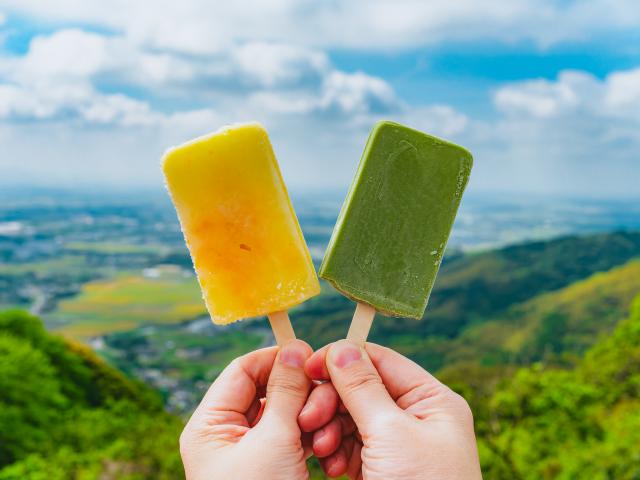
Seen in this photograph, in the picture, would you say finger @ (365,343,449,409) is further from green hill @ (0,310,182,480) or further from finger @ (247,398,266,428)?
green hill @ (0,310,182,480)

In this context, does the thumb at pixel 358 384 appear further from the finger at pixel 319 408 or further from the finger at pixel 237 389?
the finger at pixel 237 389

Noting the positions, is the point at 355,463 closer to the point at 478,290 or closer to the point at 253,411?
the point at 253,411

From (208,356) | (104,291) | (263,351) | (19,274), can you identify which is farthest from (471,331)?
(19,274)

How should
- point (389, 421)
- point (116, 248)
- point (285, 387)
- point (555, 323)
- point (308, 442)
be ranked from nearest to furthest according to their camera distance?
1. point (389, 421)
2. point (285, 387)
3. point (308, 442)
4. point (555, 323)
5. point (116, 248)

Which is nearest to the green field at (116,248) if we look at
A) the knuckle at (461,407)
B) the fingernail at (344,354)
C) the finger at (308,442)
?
the finger at (308,442)

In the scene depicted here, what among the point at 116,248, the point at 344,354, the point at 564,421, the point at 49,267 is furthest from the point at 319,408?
the point at 116,248

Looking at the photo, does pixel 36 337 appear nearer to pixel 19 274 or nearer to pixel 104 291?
pixel 104 291

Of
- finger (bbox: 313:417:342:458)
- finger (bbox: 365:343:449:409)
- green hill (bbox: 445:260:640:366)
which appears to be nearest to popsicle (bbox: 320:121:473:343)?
finger (bbox: 365:343:449:409)
